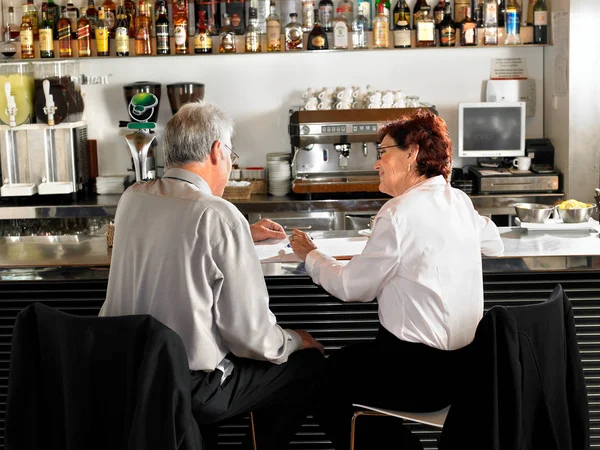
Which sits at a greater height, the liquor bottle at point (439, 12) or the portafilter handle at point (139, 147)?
the liquor bottle at point (439, 12)

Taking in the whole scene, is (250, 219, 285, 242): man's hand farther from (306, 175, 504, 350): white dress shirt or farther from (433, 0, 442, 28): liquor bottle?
(433, 0, 442, 28): liquor bottle

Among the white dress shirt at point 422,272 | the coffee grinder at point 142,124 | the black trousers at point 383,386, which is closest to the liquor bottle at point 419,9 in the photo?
the coffee grinder at point 142,124

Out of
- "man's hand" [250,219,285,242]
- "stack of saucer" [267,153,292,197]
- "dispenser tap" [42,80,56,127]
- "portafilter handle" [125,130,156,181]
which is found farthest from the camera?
"stack of saucer" [267,153,292,197]

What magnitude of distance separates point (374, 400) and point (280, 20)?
3.60m

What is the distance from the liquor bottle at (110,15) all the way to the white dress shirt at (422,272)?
360cm

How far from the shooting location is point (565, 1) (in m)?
5.10

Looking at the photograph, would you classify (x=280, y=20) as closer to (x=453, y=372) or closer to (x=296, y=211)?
(x=296, y=211)

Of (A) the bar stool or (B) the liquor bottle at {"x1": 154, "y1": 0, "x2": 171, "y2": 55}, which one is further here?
(B) the liquor bottle at {"x1": 154, "y1": 0, "x2": 171, "y2": 55}

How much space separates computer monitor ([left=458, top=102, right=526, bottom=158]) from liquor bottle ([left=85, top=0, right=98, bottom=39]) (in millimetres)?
2398

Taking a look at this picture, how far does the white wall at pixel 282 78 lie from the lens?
18.4 ft

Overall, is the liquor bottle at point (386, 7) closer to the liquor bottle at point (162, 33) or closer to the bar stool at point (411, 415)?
the liquor bottle at point (162, 33)

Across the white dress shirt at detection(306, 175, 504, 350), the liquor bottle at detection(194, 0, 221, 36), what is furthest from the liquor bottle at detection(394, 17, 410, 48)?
the white dress shirt at detection(306, 175, 504, 350)

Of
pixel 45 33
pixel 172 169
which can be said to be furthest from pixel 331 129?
pixel 172 169

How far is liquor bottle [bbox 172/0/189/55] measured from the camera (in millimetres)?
5352
